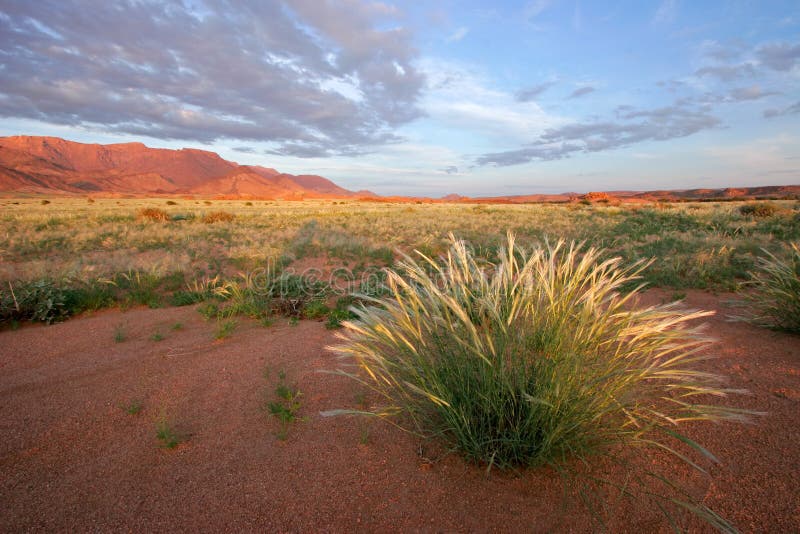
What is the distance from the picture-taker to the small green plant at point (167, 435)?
7.67 feet

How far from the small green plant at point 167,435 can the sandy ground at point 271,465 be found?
5cm

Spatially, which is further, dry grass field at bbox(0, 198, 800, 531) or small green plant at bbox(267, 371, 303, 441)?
small green plant at bbox(267, 371, 303, 441)

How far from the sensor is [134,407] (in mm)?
2715

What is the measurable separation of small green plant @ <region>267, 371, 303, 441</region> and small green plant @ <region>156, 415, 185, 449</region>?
0.56 m

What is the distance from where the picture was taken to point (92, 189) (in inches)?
4331

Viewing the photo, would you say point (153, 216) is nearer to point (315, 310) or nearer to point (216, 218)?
point (216, 218)

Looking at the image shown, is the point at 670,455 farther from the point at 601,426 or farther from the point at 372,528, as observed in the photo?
the point at 372,528

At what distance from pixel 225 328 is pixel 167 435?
2060 millimetres

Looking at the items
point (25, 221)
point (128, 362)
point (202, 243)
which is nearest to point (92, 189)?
point (25, 221)

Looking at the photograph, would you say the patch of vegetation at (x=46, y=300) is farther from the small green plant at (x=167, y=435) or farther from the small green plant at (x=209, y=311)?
the small green plant at (x=167, y=435)

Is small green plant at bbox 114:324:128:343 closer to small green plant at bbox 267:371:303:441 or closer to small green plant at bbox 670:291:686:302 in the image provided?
small green plant at bbox 267:371:303:441

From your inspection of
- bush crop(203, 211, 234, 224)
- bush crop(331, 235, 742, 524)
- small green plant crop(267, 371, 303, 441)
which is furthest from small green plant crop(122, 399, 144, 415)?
bush crop(203, 211, 234, 224)

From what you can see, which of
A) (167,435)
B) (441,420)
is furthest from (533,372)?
(167,435)

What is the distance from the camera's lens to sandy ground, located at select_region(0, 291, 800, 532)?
1.80 metres
